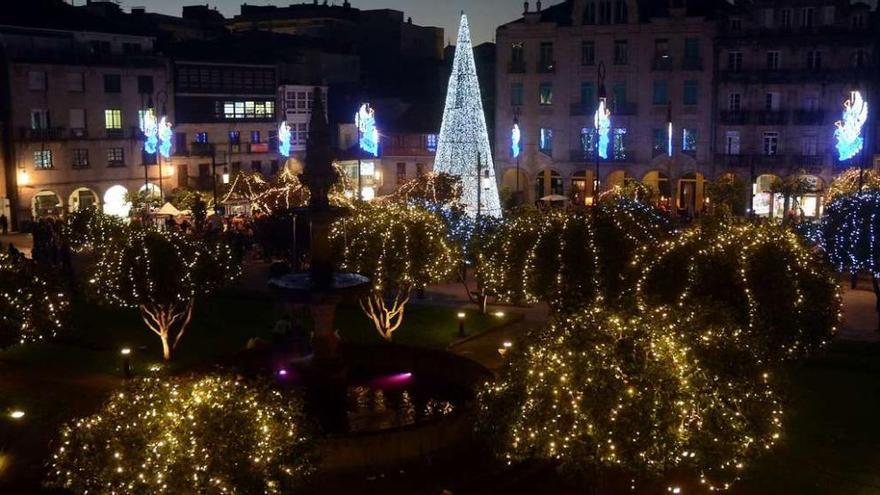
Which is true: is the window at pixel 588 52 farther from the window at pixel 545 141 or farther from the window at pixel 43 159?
the window at pixel 43 159

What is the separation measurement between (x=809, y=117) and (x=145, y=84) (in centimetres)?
4472

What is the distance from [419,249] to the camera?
96.4ft

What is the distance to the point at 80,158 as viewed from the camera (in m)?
64.3

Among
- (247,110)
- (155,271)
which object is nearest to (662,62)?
(247,110)

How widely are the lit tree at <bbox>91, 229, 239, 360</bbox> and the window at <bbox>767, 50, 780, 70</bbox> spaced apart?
1899 inches

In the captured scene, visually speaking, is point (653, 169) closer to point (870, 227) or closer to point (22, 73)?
point (870, 227)

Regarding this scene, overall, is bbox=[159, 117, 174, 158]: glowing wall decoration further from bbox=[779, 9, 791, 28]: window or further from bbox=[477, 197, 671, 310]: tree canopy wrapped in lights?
bbox=[779, 9, 791, 28]: window

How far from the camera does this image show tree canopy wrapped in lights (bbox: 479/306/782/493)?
15070 mm

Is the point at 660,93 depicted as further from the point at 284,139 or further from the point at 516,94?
the point at 284,139

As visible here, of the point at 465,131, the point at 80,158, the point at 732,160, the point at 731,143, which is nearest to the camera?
the point at 465,131

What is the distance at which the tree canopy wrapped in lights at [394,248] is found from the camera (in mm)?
28953

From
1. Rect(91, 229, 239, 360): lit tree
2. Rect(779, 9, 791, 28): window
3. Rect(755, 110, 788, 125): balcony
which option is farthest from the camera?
Rect(755, 110, 788, 125): balcony

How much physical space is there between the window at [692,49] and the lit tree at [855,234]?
3276cm

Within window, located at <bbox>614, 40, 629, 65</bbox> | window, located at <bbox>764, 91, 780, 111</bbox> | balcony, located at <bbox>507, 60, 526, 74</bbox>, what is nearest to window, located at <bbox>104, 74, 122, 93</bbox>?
balcony, located at <bbox>507, 60, 526, 74</bbox>
